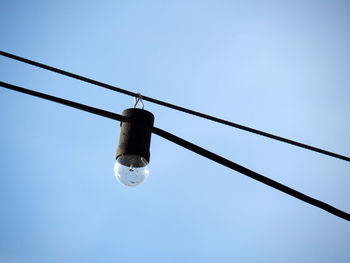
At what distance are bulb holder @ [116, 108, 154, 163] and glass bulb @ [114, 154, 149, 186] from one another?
52 mm

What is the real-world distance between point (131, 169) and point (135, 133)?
0.28 metres

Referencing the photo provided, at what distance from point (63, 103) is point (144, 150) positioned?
559 millimetres

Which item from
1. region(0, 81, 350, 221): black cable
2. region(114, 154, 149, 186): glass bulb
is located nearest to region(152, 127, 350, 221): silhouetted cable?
region(0, 81, 350, 221): black cable

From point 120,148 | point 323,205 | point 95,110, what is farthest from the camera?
point 120,148

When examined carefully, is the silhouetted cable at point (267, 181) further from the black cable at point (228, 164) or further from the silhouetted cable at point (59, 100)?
the silhouetted cable at point (59, 100)

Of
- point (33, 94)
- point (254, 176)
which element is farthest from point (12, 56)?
point (254, 176)

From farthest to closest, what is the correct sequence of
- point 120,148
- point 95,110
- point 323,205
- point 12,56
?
1. point 12,56
2. point 120,148
3. point 95,110
4. point 323,205

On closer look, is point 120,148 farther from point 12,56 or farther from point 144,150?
point 12,56

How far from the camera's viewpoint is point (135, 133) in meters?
1.88

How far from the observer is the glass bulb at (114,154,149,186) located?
1.95m

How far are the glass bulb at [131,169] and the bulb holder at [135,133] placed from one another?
0.05 m

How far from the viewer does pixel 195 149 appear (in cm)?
171

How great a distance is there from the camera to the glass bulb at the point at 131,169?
1952 millimetres

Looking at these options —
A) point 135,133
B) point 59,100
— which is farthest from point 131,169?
point 59,100
